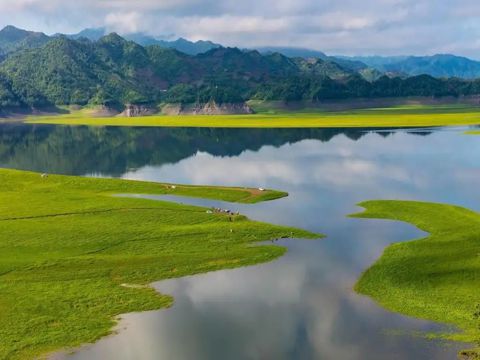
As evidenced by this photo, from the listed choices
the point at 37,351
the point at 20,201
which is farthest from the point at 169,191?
the point at 37,351

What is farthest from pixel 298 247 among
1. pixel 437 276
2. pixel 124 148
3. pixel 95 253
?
pixel 124 148

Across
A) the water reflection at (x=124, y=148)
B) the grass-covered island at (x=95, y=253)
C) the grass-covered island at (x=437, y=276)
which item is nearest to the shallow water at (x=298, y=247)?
the water reflection at (x=124, y=148)

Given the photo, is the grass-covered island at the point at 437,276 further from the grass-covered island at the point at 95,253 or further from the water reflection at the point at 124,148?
the water reflection at the point at 124,148

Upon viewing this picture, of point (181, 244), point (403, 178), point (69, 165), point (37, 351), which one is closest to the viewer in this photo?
point (37, 351)

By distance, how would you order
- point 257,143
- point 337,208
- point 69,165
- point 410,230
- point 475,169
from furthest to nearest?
point 257,143 → point 69,165 → point 475,169 → point 337,208 → point 410,230

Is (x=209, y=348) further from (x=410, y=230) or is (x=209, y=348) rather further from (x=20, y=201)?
(x=20, y=201)

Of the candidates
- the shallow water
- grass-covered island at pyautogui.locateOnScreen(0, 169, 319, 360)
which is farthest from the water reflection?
grass-covered island at pyautogui.locateOnScreen(0, 169, 319, 360)

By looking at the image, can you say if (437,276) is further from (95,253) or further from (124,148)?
(124,148)
